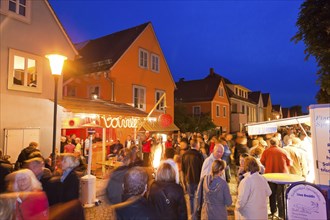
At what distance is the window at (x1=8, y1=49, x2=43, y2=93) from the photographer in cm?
1022

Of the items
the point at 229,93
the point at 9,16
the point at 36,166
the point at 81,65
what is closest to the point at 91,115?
the point at 9,16

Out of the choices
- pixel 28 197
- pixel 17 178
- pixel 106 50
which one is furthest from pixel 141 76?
pixel 28 197

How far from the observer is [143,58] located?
21250mm

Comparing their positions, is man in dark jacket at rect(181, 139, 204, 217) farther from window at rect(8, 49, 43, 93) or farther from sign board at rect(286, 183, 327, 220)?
window at rect(8, 49, 43, 93)

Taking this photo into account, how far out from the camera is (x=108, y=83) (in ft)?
61.9

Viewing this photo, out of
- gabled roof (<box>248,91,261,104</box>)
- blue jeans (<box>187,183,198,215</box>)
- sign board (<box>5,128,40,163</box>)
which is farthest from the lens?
gabled roof (<box>248,91,261,104</box>)

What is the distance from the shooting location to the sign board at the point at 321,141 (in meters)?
5.35

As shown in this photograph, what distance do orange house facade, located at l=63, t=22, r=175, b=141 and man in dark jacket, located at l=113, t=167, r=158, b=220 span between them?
14998 millimetres

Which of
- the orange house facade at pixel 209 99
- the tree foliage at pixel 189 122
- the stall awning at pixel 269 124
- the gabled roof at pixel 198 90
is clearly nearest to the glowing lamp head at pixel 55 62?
the stall awning at pixel 269 124

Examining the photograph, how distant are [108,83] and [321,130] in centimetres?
1536

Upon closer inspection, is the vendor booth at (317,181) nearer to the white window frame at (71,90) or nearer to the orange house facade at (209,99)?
the white window frame at (71,90)

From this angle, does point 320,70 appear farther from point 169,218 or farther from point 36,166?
point 36,166

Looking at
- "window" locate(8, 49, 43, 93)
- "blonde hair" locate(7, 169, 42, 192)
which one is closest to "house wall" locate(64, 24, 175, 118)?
"window" locate(8, 49, 43, 93)

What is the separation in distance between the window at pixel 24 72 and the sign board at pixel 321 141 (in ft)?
32.7
